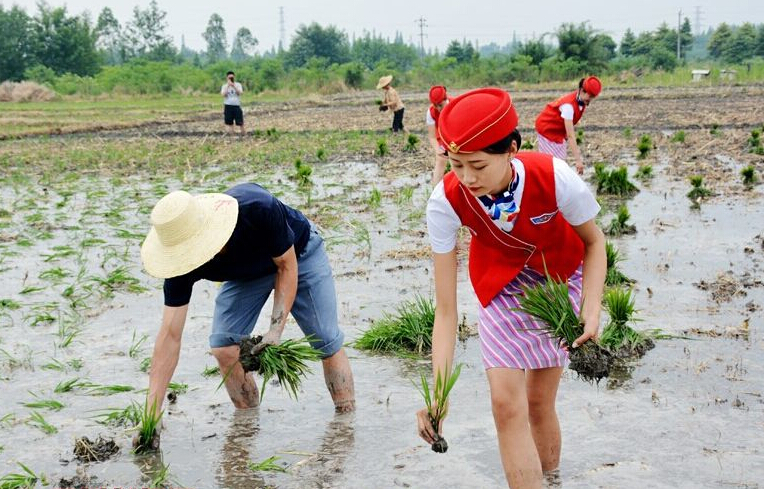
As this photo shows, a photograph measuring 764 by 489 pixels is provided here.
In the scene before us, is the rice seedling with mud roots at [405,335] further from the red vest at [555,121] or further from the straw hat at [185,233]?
the red vest at [555,121]

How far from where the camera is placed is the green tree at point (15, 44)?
53.8 meters

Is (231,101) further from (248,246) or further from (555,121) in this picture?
(248,246)

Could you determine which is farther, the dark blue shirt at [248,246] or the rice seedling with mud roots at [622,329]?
the rice seedling with mud roots at [622,329]

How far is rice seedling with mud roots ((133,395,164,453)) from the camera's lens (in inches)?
152

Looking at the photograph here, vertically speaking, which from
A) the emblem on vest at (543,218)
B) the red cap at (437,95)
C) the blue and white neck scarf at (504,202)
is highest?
the red cap at (437,95)

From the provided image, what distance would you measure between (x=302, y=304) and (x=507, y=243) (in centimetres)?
152

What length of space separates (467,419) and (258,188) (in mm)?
1511

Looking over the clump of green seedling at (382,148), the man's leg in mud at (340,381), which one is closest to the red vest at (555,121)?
the man's leg in mud at (340,381)

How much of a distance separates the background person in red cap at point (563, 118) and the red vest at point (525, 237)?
222 inches

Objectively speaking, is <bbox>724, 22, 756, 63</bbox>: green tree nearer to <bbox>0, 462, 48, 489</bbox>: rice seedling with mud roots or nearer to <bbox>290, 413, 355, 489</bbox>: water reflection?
<bbox>290, 413, 355, 489</bbox>: water reflection

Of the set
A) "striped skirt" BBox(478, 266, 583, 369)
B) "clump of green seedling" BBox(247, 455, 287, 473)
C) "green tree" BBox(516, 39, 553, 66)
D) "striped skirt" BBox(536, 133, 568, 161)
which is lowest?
"clump of green seedling" BBox(247, 455, 287, 473)

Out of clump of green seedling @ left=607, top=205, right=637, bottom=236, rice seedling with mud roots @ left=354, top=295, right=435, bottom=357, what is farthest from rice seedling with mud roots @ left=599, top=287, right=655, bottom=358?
clump of green seedling @ left=607, top=205, right=637, bottom=236

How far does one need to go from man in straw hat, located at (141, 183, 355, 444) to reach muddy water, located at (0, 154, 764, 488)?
1.01ft

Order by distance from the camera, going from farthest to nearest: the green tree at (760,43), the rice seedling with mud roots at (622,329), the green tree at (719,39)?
the green tree at (719,39) → the green tree at (760,43) → the rice seedling with mud roots at (622,329)
